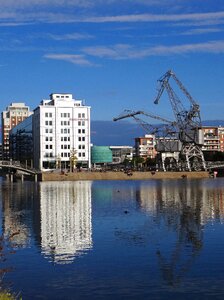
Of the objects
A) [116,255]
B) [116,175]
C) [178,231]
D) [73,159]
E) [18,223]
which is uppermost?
[73,159]

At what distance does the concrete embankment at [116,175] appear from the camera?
132250 mm

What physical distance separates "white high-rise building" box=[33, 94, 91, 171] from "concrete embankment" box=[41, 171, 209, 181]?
35.1 m

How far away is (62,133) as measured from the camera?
17338cm

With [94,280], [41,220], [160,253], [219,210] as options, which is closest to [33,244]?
[160,253]

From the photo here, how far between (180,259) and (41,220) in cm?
1822

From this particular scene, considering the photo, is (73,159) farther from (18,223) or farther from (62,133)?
(18,223)

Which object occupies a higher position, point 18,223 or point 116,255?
point 18,223

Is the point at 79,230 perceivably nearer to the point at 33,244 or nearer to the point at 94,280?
the point at 33,244

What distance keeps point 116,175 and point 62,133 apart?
131ft

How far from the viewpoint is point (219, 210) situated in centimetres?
4678

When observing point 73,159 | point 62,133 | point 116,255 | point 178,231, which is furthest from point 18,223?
point 62,133

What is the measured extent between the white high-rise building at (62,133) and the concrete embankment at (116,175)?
35.1 meters

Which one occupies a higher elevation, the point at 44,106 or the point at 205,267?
the point at 44,106

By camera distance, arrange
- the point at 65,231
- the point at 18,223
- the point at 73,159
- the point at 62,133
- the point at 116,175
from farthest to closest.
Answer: the point at 62,133, the point at 73,159, the point at 116,175, the point at 18,223, the point at 65,231
